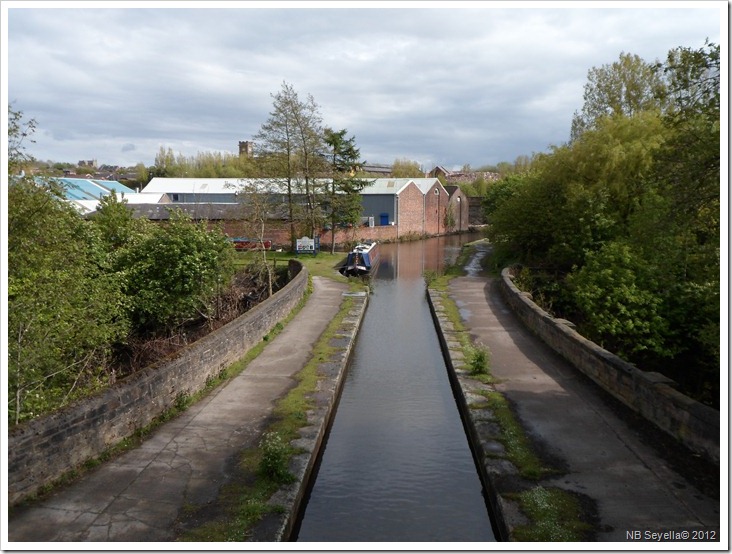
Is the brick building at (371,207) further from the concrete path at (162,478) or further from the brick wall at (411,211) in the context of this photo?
the concrete path at (162,478)

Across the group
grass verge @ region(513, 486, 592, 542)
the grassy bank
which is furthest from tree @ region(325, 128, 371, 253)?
grass verge @ region(513, 486, 592, 542)

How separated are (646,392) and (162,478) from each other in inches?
277

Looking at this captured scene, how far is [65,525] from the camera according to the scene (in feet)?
19.7

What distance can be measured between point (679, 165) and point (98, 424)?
8.84m

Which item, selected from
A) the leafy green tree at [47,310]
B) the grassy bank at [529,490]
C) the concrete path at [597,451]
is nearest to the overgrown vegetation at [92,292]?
A: the leafy green tree at [47,310]

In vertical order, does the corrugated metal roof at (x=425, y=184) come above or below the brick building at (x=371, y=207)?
above

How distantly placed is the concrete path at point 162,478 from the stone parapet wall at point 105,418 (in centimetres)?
27

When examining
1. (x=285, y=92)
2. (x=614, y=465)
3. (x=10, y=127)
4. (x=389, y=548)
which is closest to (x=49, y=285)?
(x=10, y=127)

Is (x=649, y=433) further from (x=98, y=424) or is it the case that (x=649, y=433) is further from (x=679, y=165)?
(x=98, y=424)

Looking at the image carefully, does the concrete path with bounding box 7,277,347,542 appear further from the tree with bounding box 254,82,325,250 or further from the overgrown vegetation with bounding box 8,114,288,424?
the tree with bounding box 254,82,325,250

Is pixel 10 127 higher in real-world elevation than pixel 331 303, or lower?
higher

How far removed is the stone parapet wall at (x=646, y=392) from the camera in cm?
741

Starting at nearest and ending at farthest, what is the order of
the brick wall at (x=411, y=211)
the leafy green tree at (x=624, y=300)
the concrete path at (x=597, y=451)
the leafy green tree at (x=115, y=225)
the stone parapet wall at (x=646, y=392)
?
1. the concrete path at (x=597, y=451)
2. the stone parapet wall at (x=646, y=392)
3. the leafy green tree at (x=624, y=300)
4. the leafy green tree at (x=115, y=225)
5. the brick wall at (x=411, y=211)

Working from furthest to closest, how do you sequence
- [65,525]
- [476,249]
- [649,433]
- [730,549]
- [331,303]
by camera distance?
[476,249], [331,303], [649,433], [65,525], [730,549]
